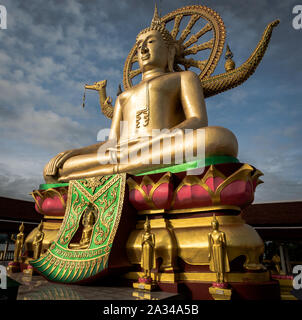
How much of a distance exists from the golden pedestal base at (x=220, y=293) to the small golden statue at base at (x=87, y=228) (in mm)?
1511

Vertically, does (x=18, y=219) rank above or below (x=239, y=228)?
above

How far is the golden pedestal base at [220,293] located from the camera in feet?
7.11

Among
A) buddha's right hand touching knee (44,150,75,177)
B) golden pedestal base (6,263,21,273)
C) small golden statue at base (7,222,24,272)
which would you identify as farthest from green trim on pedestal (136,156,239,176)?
golden pedestal base (6,263,21,273)

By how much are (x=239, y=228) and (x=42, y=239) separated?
251 cm

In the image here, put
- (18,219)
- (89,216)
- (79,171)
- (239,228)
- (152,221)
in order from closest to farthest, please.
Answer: (239,228) < (152,221) < (89,216) < (79,171) < (18,219)

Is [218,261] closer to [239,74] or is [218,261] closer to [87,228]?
[87,228]

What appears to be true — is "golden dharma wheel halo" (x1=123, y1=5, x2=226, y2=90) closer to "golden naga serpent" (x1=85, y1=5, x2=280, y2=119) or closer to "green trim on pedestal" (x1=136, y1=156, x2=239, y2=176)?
"golden naga serpent" (x1=85, y1=5, x2=280, y2=119)

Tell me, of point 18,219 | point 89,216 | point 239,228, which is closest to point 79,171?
point 89,216

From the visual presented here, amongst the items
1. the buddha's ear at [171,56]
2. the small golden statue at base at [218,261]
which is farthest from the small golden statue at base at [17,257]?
the buddha's ear at [171,56]

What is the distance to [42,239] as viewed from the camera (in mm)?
3484
